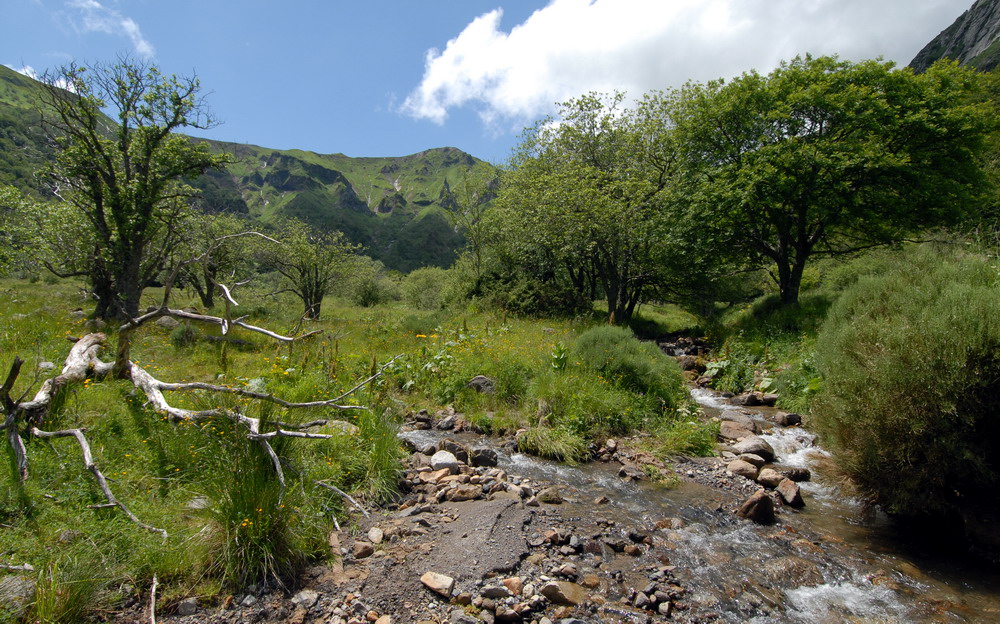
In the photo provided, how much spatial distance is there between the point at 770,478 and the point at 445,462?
16.2ft

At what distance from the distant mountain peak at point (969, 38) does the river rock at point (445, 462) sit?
152473mm

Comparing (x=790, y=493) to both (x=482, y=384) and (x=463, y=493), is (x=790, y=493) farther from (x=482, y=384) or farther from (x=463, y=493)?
(x=482, y=384)

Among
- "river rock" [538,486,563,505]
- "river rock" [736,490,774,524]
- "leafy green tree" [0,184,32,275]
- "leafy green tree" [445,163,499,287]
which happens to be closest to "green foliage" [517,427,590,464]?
"river rock" [538,486,563,505]

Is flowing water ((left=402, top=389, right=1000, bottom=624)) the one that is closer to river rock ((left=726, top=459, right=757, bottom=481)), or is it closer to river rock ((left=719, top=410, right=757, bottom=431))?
river rock ((left=726, top=459, right=757, bottom=481))

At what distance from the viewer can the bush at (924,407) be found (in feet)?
15.3

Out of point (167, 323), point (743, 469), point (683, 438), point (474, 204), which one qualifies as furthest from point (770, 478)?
point (474, 204)

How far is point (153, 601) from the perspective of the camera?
332 cm

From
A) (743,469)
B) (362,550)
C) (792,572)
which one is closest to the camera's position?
(362,550)

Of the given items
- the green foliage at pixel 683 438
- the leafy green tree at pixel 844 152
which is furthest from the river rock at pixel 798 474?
the leafy green tree at pixel 844 152

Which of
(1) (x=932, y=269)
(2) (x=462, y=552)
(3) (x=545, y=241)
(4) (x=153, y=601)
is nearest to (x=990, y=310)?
(1) (x=932, y=269)

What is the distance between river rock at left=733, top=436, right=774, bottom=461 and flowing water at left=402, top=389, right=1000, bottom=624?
3.48 feet

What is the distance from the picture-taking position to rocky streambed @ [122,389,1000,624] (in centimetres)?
380

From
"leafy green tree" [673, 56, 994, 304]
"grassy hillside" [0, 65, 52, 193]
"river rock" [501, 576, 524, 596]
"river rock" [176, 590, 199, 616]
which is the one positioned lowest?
"river rock" [501, 576, 524, 596]

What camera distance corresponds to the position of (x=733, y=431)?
9.12 metres
